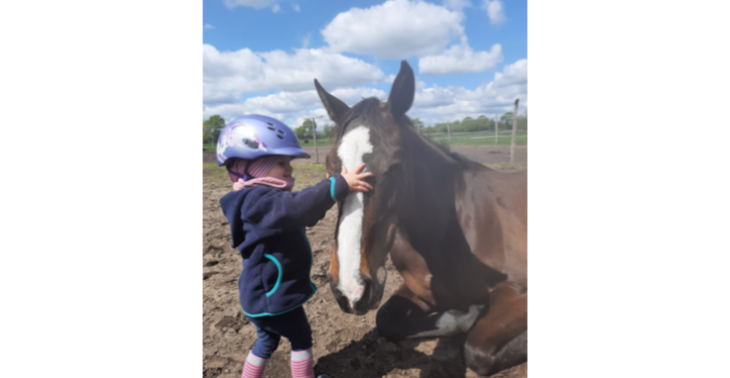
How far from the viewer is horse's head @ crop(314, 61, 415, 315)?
5.53ft

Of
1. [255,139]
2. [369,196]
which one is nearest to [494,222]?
[369,196]

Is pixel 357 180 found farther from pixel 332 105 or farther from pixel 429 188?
pixel 429 188

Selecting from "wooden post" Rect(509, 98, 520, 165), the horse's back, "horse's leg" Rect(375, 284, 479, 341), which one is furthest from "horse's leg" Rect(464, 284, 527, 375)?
"wooden post" Rect(509, 98, 520, 165)

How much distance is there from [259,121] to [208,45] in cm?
71

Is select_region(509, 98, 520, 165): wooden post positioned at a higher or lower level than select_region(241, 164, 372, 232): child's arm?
higher

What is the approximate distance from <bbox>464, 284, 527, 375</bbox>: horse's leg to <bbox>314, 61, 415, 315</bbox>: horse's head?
862mm

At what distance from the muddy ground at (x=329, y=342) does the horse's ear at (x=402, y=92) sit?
56 centimetres

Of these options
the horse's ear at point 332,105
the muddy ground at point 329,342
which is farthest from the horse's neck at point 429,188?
the horse's ear at point 332,105

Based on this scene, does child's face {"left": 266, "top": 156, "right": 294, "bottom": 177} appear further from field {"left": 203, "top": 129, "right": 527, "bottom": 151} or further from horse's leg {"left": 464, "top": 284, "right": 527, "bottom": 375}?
horse's leg {"left": 464, "top": 284, "right": 527, "bottom": 375}

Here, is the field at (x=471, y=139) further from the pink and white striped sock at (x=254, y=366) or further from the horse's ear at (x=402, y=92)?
the pink and white striped sock at (x=254, y=366)

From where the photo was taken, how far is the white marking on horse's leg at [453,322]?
8.27 ft

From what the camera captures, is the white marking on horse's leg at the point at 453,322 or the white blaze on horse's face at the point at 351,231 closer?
the white blaze on horse's face at the point at 351,231

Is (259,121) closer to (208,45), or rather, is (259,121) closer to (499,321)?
(208,45)

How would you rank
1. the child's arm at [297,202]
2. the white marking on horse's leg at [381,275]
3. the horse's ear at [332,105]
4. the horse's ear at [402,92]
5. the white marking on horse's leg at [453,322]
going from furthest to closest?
the white marking on horse's leg at [453,322] < the horse's ear at [332,105] < the horse's ear at [402,92] < the white marking on horse's leg at [381,275] < the child's arm at [297,202]
